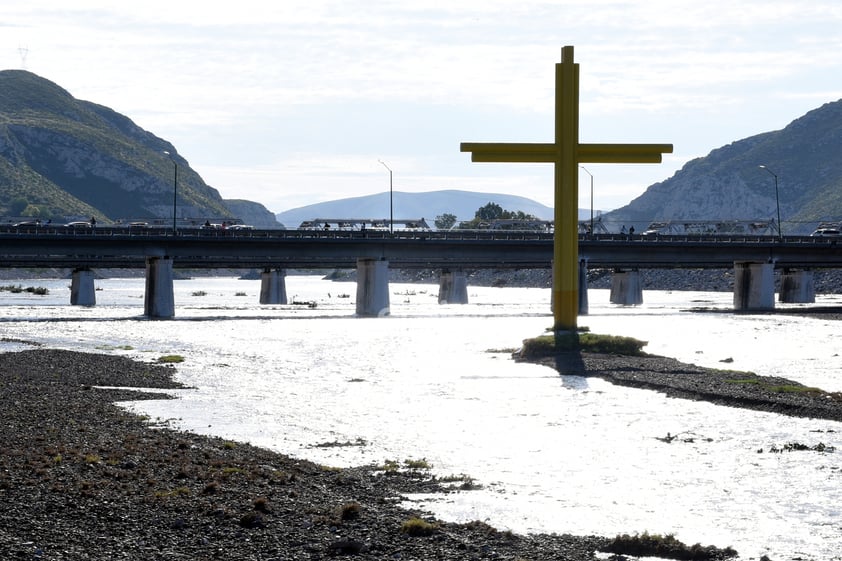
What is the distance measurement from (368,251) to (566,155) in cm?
5924

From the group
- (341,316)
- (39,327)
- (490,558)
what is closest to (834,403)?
(490,558)

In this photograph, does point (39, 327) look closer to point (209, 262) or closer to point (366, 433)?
point (209, 262)

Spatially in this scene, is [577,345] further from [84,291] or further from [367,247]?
[84,291]

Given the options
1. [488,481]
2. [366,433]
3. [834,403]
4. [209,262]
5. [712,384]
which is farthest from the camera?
[209,262]

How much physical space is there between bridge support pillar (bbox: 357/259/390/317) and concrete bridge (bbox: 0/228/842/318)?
0.34 ft

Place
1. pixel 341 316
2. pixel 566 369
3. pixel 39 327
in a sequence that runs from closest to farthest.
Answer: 1. pixel 566 369
2. pixel 39 327
3. pixel 341 316

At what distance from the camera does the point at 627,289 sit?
167500 mm

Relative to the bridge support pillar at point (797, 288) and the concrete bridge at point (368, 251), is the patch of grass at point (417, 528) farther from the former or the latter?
the bridge support pillar at point (797, 288)

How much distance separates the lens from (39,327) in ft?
293

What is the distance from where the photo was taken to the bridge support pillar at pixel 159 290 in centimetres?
11012

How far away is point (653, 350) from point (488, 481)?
43488 millimetres

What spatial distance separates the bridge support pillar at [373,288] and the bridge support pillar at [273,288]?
43.0 m

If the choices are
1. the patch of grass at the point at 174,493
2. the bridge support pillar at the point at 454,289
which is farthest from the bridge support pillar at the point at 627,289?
the patch of grass at the point at 174,493

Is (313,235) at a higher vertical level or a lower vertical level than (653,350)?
higher
